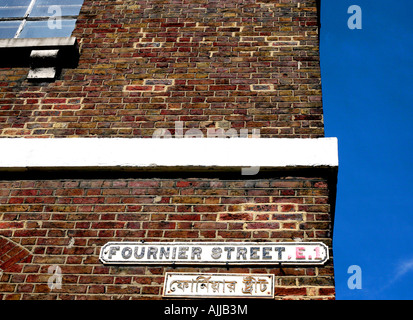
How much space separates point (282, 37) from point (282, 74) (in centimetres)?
52

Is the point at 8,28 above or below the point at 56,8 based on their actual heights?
below

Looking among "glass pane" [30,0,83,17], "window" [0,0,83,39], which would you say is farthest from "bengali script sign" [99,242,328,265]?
"glass pane" [30,0,83,17]

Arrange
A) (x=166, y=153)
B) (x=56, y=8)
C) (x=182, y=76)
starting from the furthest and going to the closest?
(x=56, y=8) → (x=182, y=76) → (x=166, y=153)

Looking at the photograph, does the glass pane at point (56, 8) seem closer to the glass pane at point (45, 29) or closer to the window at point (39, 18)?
the window at point (39, 18)

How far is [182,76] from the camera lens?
4.18 meters

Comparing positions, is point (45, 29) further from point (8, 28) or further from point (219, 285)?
point (219, 285)

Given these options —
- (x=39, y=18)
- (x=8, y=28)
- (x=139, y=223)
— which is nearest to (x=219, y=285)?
(x=139, y=223)

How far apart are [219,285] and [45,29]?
3.73 meters

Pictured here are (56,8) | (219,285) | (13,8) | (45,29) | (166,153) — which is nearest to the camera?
(219,285)

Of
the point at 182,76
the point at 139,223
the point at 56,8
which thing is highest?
the point at 56,8

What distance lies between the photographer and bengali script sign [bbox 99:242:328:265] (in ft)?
10.2

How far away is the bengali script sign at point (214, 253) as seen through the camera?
3096 mm

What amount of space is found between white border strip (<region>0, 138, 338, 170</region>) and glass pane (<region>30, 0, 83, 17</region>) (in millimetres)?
2062

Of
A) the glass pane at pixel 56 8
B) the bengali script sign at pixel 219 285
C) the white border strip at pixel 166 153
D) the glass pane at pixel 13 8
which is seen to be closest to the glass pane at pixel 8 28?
the glass pane at pixel 13 8
